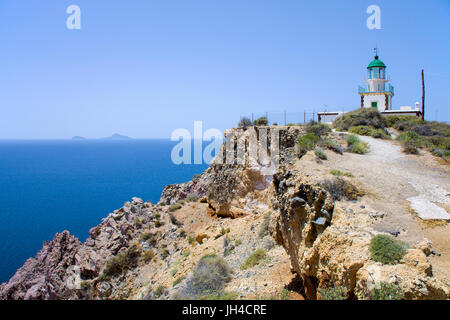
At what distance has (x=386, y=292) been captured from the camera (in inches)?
156

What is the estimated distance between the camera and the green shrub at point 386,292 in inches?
154

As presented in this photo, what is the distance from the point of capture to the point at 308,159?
34.1ft

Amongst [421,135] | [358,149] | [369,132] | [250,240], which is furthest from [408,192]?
[421,135]

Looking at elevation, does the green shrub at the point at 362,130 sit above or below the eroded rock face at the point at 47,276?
above

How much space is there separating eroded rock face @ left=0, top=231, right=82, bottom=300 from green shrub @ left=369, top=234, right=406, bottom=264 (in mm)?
17886

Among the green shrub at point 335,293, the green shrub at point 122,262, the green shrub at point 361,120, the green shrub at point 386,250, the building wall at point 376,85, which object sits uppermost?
the building wall at point 376,85

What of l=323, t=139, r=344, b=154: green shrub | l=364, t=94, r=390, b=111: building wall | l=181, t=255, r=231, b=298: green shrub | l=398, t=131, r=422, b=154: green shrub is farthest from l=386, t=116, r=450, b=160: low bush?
l=181, t=255, r=231, b=298: green shrub

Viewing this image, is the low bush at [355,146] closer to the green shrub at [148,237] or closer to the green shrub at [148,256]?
the green shrub at [148,256]

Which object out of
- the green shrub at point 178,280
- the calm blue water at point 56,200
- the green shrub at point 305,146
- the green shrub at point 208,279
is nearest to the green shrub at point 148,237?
the green shrub at point 178,280

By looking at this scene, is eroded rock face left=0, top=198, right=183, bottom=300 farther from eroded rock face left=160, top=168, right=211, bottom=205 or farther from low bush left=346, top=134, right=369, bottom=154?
low bush left=346, top=134, right=369, bottom=154

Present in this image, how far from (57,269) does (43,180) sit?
63543 mm

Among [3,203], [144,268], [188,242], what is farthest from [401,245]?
[3,203]

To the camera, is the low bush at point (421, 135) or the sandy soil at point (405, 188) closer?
the sandy soil at point (405, 188)

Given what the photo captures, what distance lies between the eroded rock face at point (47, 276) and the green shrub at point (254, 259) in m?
12.2
